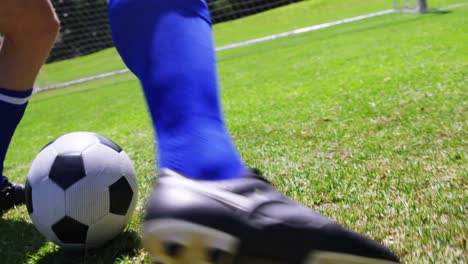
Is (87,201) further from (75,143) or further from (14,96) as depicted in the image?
(14,96)

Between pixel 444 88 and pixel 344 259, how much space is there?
10.6ft

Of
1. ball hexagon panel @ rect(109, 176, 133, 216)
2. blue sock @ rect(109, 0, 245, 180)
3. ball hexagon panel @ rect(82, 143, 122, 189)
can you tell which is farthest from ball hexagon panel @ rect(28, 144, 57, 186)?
blue sock @ rect(109, 0, 245, 180)

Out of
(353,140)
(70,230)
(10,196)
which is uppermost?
(70,230)

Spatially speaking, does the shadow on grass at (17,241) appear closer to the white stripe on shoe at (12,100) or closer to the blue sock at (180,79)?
the white stripe on shoe at (12,100)

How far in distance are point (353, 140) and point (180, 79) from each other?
200 cm

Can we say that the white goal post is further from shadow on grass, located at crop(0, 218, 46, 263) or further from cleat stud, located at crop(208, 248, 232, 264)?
cleat stud, located at crop(208, 248, 232, 264)

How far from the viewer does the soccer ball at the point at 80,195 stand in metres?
1.86

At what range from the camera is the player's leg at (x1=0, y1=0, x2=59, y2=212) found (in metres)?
2.38

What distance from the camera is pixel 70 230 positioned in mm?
1831

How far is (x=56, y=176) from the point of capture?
1.91m

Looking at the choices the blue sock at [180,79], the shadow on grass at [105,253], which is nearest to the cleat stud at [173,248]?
the blue sock at [180,79]

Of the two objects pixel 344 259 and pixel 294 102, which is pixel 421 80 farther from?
pixel 344 259

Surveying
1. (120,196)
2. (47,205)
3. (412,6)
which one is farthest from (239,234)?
(412,6)

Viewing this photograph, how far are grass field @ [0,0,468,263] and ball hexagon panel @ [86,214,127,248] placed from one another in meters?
0.04
